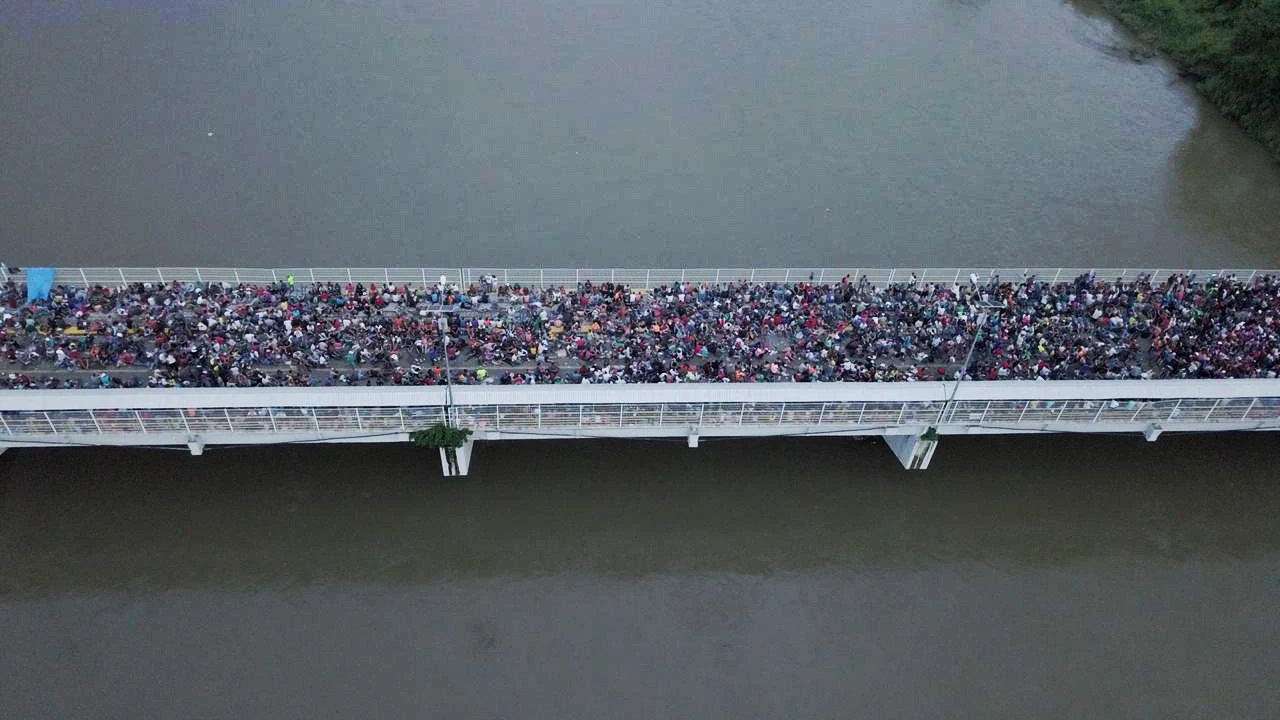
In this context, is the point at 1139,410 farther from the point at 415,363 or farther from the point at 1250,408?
→ the point at 415,363

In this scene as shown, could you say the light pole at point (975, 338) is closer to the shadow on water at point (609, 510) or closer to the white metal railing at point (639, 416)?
the white metal railing at point (639, 416)

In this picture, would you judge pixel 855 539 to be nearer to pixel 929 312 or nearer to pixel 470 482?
pixel 929 312

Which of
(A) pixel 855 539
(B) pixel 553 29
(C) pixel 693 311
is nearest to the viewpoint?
(A) pixel 855 539

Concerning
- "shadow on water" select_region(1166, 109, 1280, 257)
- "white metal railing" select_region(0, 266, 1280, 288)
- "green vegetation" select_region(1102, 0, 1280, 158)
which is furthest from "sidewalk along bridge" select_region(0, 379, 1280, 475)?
"green vegetation" select_region(1102, 0, 1280, 158)

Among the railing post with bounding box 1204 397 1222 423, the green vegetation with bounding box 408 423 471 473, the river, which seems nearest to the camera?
the river

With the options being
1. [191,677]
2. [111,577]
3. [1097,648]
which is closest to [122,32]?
[111,577]

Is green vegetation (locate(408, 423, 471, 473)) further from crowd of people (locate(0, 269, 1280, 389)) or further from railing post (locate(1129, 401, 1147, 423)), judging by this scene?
railing post (locate(1129, 401, 1147, 423))
